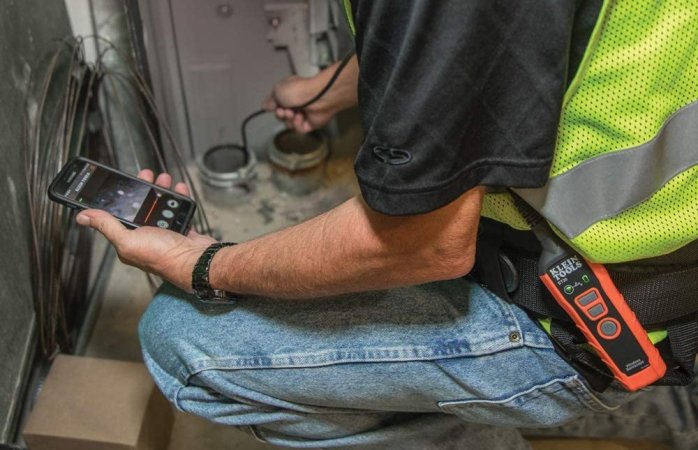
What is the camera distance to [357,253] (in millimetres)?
638

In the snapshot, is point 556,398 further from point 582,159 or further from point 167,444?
point 167,444

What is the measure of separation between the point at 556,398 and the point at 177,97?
38.6 inches

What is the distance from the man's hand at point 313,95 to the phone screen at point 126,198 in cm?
24

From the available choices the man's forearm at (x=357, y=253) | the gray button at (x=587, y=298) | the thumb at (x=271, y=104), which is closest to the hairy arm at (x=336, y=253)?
the man's forearm at (x=357, y=253)

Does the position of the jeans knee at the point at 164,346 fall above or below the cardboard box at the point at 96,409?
above

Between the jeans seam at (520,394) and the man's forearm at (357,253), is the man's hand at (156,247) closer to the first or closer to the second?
the man's forearm at (357,253)

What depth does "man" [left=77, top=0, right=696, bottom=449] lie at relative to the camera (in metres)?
0.50

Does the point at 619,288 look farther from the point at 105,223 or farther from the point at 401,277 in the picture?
the point at 105,223

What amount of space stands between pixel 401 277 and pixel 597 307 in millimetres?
186

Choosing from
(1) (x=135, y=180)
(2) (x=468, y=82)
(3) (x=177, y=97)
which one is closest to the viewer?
(2) (x=468, y=82)

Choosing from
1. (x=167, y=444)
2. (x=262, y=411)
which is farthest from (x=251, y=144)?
(x=262, y=411)

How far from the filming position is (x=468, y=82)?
0.50 m

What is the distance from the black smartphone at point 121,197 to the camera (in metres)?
0.94

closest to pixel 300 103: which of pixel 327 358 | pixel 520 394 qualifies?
pixel 327 358
